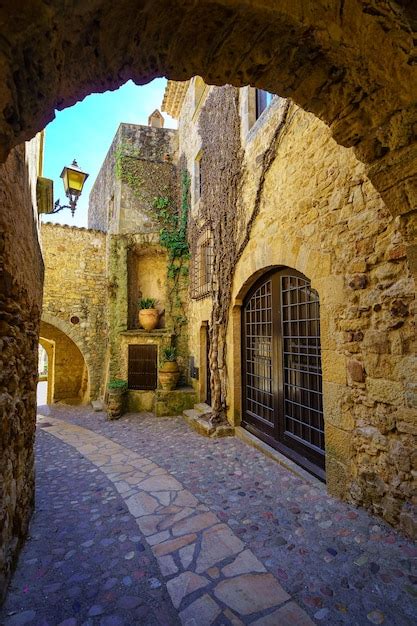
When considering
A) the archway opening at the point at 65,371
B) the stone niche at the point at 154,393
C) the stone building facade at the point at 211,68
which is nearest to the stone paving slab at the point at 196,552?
the stone building facade at the point at 211,68

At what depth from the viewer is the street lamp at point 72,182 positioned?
505cm

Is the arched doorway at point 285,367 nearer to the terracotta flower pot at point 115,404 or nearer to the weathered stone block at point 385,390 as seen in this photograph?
the weathered stone block at point 385,390

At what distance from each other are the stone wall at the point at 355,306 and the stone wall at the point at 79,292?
7.70 metres

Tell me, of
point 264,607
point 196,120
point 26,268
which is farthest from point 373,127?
point 196,120

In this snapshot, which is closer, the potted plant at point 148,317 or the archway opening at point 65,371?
the potted plant at point 148,317

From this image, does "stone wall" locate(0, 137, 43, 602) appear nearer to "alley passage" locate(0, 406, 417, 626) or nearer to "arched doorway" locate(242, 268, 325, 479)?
"alley passage" locate(0, 406, 417, 626)

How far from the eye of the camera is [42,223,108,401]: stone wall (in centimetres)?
996

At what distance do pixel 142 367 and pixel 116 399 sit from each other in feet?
3.89

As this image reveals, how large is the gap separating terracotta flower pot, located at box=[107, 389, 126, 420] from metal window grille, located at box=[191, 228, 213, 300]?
3.16 m

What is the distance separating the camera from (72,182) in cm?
510

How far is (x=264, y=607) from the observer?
77.1 inches

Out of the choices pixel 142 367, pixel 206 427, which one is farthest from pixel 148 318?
pixel 206 427

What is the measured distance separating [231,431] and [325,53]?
5443 millimetres

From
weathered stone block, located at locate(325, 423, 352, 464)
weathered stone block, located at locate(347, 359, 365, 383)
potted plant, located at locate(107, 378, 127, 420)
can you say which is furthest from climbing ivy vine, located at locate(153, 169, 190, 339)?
weathered stone block, located at locate(347, 359, 365, 383)
